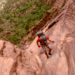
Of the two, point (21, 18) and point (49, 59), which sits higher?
point (21, 18)

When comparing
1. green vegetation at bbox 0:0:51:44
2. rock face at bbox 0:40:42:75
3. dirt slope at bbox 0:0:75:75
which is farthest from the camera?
green vegetation at bbox 0:0:51:44

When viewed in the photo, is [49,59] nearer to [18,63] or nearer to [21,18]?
[18,63]

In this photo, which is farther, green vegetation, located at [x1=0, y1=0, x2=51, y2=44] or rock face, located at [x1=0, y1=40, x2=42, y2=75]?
green vegetation, located at [x1=0, y1=0, x2=51, y2=44]

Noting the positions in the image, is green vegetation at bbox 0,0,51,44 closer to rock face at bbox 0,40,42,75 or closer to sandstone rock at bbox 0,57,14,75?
rock face at bbox 0,40,42,75

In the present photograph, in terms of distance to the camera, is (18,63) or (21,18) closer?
(18,63)

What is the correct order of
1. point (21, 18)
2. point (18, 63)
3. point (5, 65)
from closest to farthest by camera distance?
point (5, 65) < point (18, 63) < point (21, 18)

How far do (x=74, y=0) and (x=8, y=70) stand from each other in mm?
6468

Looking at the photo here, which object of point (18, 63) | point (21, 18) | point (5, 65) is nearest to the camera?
point (5, 65)

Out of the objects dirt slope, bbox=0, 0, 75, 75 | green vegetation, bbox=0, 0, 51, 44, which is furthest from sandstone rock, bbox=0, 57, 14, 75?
green vegetation, bbox=0, 0, 51, 44

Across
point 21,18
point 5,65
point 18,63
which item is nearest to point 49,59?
point 18,63

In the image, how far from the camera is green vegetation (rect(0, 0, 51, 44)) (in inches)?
663

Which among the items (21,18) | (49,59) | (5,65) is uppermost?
(21,18)

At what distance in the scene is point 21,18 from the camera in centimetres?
1997

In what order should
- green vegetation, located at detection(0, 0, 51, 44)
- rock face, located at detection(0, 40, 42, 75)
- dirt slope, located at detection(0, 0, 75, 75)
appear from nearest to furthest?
dirt slope, located at detection(0, 0, 75, 75), rock face, located at detection(0, 40, 42, 75), green vegetation, located at detection(0, 0, 51, 44)
